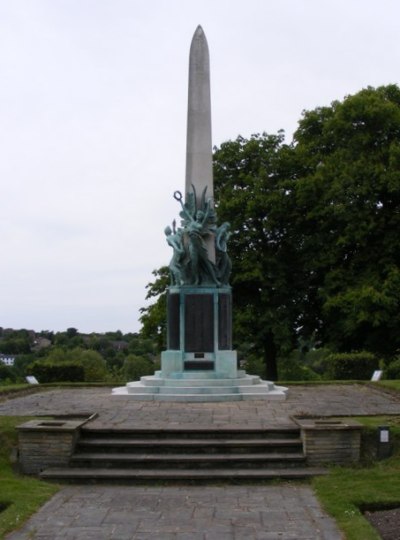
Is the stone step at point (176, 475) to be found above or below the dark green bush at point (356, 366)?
below

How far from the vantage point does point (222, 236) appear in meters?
17.4

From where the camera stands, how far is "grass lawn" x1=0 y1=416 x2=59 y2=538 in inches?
284

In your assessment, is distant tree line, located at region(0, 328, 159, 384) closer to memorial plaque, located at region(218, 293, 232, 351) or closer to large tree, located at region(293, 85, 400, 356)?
memorial plaque, located at region(218, 293, 232, 351)

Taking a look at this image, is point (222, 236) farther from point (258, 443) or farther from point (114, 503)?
point (114, 503)

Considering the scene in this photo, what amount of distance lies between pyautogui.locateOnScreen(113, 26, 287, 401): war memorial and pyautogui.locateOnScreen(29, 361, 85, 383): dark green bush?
6.56 metres

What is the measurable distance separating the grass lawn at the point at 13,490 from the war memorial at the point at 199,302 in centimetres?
522

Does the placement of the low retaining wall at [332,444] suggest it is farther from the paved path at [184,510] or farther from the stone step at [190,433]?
the paved path at [184,510]

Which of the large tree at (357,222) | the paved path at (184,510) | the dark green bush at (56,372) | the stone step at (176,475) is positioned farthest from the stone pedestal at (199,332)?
the large tree at (357,222)

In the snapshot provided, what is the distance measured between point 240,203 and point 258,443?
18745mm

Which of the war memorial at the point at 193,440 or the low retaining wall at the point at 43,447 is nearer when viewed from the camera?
the war memorial at the point at 193,440

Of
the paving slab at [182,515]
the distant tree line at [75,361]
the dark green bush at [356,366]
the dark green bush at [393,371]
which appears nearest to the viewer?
the paving slab at [182,515]

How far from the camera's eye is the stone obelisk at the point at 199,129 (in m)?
18.0

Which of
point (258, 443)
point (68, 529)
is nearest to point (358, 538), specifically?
point (68, 529)

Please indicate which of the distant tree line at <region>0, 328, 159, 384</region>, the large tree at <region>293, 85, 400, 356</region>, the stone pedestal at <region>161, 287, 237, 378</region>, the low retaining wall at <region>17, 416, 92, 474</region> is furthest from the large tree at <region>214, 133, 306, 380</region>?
the low retaining wall at <region>17, 416, 92, 474</region>
